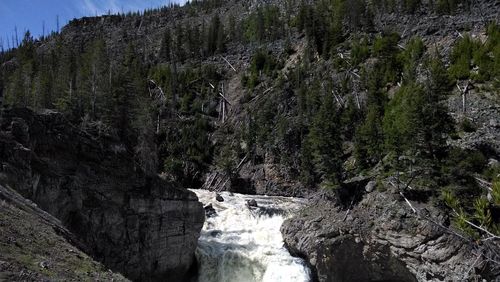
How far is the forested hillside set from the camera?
4025cm

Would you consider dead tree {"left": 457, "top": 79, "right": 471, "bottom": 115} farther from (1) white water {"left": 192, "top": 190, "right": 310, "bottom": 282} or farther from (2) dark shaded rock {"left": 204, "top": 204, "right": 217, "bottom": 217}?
(2) dark shaded rock {"left": 204, "top": 204, "right": 217, "bottom": 217}

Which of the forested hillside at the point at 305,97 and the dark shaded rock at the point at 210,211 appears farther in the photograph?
the dark shaded rock at the point at 210,211

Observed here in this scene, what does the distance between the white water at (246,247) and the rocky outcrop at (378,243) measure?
5.97 ft

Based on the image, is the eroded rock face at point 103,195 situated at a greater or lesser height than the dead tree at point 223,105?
lesser

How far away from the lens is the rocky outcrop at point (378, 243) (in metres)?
31.8

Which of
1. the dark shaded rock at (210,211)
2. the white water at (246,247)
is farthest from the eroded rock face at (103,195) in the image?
the dark shaded rock at (210,211)

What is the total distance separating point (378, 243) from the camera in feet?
117

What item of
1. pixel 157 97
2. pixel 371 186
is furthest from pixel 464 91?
pixel 157 97

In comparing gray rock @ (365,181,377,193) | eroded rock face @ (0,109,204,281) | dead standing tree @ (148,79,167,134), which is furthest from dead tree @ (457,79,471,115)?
dead standing tree @ (148,79,167,134)

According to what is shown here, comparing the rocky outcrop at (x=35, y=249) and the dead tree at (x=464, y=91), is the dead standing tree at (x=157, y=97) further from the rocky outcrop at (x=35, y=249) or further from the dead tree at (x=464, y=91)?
the rocky outcrop at (x=35, y=249)

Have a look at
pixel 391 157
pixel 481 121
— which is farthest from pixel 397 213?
pixel 481 121

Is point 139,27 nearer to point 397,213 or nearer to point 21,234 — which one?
point 397,213

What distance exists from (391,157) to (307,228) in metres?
9.51

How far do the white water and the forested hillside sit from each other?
715 cm
